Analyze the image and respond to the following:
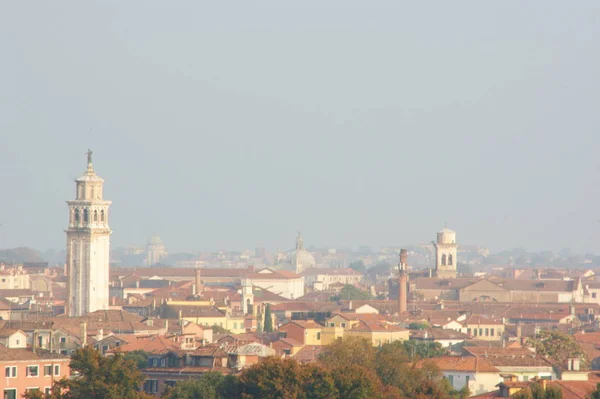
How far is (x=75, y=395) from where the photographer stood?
1874 inches

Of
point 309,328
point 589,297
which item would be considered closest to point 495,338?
point 309,328

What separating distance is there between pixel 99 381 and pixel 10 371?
224 inches

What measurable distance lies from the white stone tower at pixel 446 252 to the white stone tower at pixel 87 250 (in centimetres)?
6993

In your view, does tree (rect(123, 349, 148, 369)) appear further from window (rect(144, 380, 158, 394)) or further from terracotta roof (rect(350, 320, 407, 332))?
terracotta roof (rect(350, 320, 407, 332))

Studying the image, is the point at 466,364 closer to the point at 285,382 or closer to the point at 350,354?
the point at 350,354

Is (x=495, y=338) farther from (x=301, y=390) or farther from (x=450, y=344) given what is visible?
(x=301, y=390)

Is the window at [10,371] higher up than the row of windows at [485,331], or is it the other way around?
the window at [10,371]

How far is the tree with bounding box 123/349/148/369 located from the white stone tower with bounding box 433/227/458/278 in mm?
98882

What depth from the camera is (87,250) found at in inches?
3605

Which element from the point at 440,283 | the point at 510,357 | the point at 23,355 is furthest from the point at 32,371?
the point at 440,283

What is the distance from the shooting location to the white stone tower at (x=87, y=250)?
90.6 metres

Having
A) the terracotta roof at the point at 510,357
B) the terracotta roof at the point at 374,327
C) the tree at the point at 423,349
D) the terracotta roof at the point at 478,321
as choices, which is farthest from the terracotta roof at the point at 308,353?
the terracotta roof at the point at 478,321

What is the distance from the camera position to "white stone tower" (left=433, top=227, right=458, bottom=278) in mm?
161500

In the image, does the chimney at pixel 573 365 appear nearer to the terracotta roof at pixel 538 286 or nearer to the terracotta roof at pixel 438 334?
the terracotta roof at pixel 438 334
